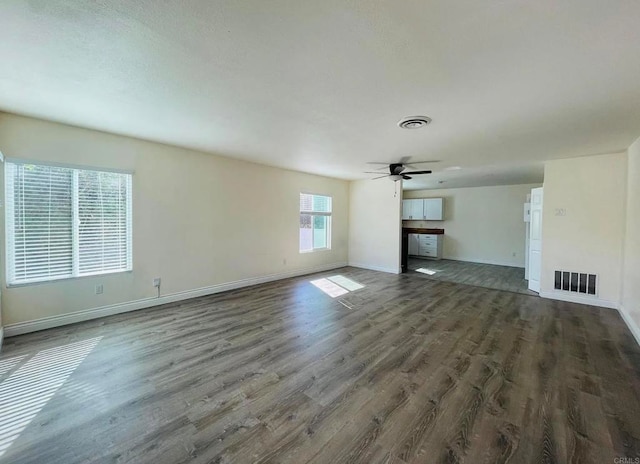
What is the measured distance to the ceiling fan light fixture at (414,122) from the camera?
2.94 metres

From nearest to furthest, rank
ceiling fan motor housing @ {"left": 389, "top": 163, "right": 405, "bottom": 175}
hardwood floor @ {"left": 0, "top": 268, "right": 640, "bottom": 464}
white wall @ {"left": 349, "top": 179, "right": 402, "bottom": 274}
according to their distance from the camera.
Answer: hardwood floor @ {"left": 0, "top": 268, "right": 640, "bottom": 464}
ceiling fan motor housing @ {"left": 389, "top": 163, "right": 405, "bottom": 175}
white wall @ {"left": 349, "top": 179, "right": 402, "bottom": 274}

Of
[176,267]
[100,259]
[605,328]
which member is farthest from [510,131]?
[100,259]

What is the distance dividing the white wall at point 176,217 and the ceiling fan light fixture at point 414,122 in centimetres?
325

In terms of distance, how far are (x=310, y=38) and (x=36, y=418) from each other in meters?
3.13

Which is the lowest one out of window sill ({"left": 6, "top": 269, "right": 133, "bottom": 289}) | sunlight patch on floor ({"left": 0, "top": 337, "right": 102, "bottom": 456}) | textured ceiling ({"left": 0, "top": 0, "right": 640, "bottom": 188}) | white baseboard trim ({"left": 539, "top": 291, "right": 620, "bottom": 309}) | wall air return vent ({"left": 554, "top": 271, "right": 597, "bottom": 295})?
sunlight patch on floor ({"left": 0, "top": 337, "right": 102, "bottom": 456})

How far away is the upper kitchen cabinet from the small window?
4024mm

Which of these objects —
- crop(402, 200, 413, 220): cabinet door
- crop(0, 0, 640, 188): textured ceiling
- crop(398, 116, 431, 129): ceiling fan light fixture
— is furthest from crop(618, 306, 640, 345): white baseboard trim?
crop(402, 200, 413, 220): cabinet door

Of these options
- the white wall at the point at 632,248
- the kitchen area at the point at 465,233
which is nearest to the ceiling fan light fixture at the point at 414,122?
the white wall at the point at 632,248

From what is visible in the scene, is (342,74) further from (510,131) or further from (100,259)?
(100,259)

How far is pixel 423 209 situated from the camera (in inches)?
375

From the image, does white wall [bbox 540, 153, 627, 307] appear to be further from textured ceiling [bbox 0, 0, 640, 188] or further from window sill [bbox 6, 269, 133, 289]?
window sill [bbox 6, 269, 133, 289]

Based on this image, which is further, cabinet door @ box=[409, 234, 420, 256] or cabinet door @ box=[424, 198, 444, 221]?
cabinet door @ box=[409, 234, 420, 256]

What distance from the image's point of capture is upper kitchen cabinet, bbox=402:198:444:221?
916cm

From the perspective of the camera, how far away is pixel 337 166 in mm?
5645
